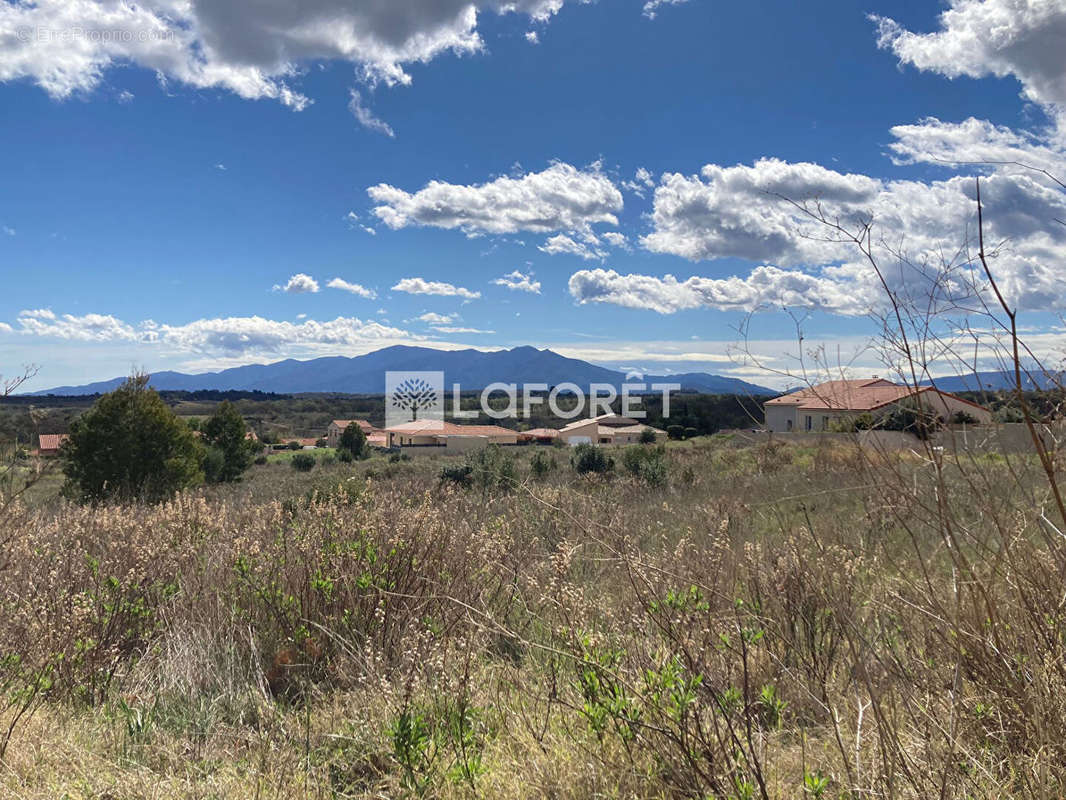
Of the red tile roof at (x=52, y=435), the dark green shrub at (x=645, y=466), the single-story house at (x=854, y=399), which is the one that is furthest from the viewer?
the dark green shrub at (x=645, y=466)

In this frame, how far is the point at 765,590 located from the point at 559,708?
5.01 ft

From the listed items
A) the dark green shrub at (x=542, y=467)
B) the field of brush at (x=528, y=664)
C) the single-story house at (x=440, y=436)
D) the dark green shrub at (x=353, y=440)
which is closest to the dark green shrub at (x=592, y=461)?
the dark green shrub at (x=542, y=467)

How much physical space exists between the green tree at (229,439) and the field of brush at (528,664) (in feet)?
95.0

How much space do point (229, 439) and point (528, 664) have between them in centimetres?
3235

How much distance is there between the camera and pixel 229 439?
32.7 m

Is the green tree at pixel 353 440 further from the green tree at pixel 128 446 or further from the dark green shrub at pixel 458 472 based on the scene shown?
the dark green shrub at pixel 458 472

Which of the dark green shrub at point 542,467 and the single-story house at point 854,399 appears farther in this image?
the dark green shrub at point 542,467

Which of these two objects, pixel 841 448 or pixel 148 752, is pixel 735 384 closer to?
pixel 841 448

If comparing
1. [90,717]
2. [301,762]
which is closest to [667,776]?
[301,762]

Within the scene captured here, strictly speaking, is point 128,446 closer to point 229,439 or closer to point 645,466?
point 645,466

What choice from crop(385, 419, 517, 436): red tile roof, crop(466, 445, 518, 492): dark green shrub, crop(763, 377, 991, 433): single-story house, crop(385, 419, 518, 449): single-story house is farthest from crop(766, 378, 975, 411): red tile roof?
crop(385, 419, 517, 436): red tile roof

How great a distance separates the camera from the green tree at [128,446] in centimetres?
1714

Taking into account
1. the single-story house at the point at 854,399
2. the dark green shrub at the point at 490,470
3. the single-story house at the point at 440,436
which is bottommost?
the single-story house at the point at 440,436

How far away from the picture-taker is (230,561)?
4.35 m
